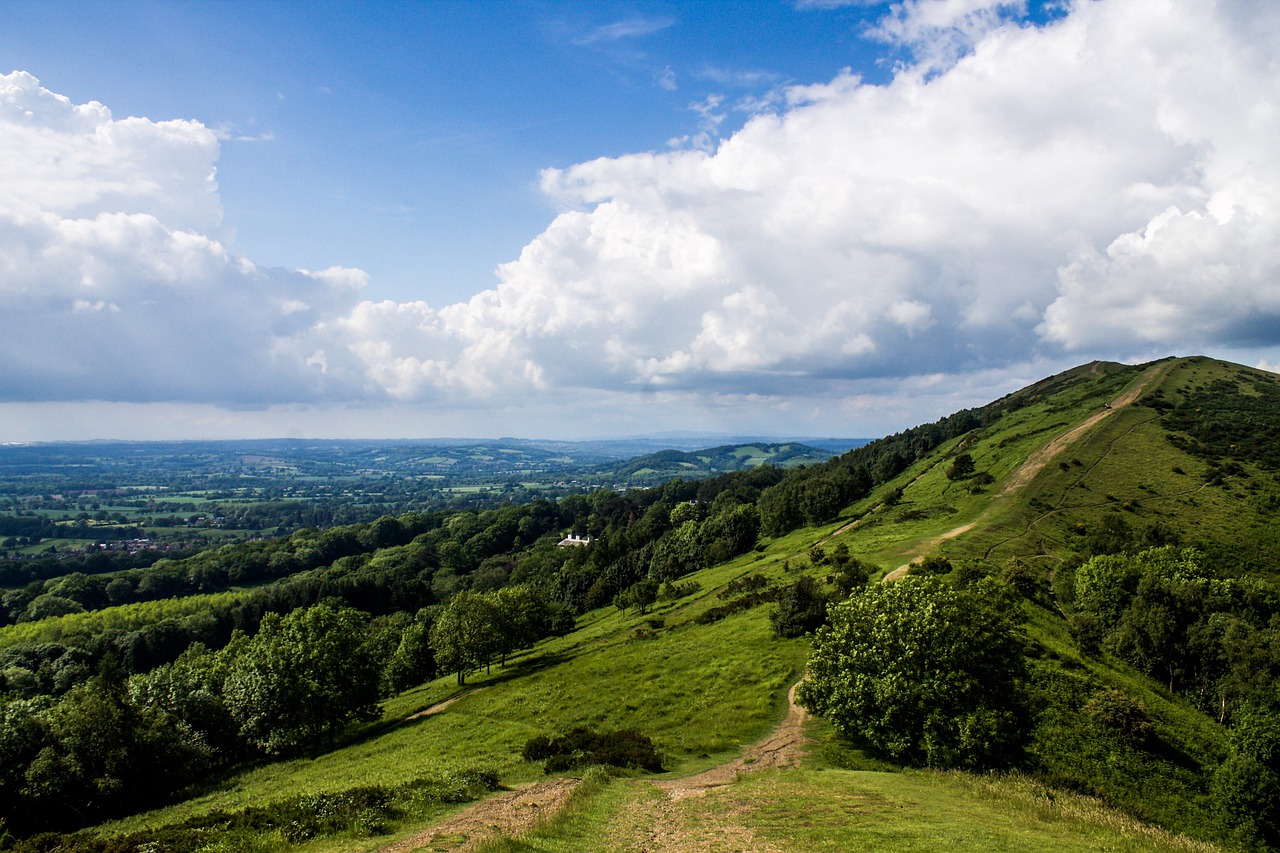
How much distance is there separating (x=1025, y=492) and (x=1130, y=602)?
42.8 metres

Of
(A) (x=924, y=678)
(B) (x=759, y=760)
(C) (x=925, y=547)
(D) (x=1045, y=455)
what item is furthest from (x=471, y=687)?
(D) (x=1045, y=455)

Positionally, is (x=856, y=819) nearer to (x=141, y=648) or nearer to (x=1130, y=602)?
(x=1130, y=602)

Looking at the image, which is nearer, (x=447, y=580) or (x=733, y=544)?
(x=733, y=544)

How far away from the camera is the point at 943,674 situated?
3494cm

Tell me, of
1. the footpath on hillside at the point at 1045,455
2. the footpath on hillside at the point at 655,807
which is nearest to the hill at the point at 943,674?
the footpath on hillside at the point at 655,807

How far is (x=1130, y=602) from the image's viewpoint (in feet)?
180

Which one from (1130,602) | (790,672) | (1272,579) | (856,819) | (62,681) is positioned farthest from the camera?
(62,681)

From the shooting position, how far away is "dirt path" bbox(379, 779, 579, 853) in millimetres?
19641

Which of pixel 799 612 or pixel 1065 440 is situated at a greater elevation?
pixel 1065 440

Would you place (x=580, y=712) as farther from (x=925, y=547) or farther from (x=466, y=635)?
(x=925, y=547)

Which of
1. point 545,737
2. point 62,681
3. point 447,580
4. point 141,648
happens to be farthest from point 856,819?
point 447,580

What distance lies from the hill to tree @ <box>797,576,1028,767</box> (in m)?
1.13

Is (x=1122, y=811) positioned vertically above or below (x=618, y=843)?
below

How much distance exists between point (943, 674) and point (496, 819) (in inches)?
1080
